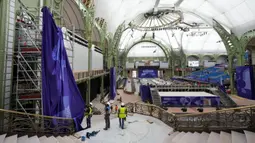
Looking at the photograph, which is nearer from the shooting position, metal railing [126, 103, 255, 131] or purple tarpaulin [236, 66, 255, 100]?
metal railing [126, 103, 255, 131]

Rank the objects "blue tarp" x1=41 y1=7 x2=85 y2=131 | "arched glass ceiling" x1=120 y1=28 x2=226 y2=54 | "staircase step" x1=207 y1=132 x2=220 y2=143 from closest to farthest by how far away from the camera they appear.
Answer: "staircase step" x1=207 y1=132 x2=220 y2=143 → "blue tarp" x1=41 y1=7 x2=85 y2=131 → "arched glass ceiling" x1=120 y1=28 x2=226 y2=54

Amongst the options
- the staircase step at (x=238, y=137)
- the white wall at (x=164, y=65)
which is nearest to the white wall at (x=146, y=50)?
the white wall at (x=164, y=65)

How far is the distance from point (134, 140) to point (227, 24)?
21365 millimetres

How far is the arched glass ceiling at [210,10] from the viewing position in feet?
46.8

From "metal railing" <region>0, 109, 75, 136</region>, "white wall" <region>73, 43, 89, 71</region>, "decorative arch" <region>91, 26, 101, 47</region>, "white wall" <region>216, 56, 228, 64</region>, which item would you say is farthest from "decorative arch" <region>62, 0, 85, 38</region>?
"white wall" <region>216, 56, 228, 64</region>

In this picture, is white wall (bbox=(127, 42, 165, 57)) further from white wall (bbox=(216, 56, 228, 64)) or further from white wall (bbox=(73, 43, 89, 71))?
white wall (bbox=(73, 43, 89, 71))

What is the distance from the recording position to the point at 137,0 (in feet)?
56.8

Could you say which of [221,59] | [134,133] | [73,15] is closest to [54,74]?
[134,133]

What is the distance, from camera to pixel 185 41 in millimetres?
34281

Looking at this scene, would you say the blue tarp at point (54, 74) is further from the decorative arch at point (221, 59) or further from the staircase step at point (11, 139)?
the decorative arch at point (221, 59)

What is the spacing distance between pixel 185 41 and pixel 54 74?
34.8 meters

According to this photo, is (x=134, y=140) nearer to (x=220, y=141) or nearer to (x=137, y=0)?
(x=220, y=141)

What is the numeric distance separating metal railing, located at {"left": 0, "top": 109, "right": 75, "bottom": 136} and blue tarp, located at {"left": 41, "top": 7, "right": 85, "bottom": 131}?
0.72ft

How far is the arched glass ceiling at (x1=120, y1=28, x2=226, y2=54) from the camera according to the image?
108ft
